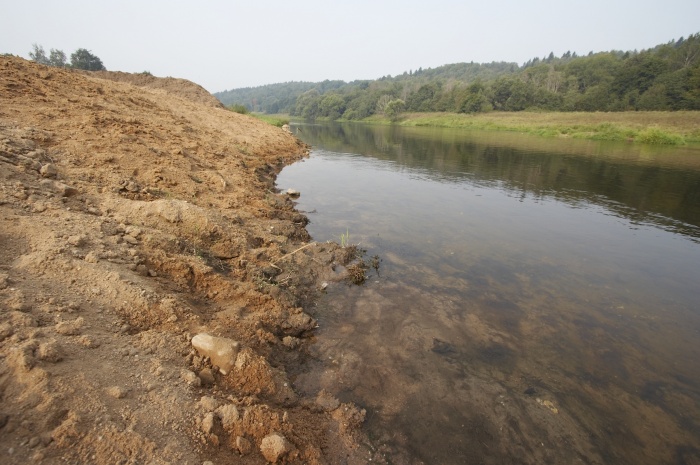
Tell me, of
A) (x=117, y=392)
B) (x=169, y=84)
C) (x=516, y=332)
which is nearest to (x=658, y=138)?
(x=516, y=332)

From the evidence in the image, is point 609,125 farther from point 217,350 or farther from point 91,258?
point 91,258

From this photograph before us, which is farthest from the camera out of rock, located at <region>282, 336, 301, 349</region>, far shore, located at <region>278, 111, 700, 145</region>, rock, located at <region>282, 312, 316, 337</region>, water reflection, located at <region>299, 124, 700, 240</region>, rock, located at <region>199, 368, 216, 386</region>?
far shore, located at <region>278, 111, 700, 145</region>

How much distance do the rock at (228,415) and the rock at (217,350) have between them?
25.2 inches

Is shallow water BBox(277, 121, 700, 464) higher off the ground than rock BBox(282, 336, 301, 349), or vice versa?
rock BBox(282, 336, 301, 349)

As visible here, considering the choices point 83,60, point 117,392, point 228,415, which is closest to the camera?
point 117,392

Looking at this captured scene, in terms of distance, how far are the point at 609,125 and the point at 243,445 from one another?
6034cm

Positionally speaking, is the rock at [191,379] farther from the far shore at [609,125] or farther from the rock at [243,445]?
the far shore at [609,125]

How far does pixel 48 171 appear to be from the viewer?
6.18 metres

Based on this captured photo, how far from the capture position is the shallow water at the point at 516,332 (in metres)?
4.09

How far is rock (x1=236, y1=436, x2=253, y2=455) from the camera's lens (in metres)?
3.01

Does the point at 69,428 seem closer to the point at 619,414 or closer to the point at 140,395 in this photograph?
the point at 140,395

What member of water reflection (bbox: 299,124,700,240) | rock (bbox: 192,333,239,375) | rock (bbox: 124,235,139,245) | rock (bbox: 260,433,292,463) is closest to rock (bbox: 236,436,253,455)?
rock (bbox: 260,433,292,463)

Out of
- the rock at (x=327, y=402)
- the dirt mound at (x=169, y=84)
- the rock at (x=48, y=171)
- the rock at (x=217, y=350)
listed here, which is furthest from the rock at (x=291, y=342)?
the dirt mound at (x=169, y=84)

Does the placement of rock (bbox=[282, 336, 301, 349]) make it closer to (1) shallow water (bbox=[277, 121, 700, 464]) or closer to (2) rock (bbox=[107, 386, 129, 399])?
(1) shallow water (bbox=[277, 121, 700, 464])
